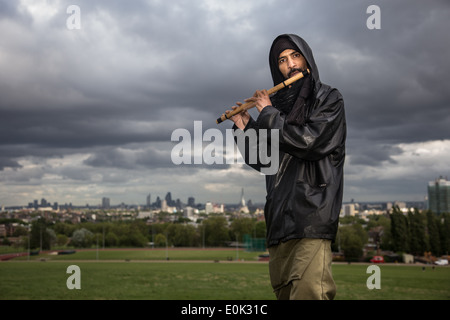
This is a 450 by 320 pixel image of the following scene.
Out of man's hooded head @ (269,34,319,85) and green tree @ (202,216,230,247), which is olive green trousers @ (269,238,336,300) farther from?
green tree @ (202,216,230,247)

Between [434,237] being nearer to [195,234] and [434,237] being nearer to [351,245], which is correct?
[351,245]

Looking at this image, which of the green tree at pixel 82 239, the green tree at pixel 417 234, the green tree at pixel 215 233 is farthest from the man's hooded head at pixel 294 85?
the green tree at pixel 82 239

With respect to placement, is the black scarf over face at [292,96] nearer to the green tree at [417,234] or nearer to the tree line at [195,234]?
the tree line at [195,234]

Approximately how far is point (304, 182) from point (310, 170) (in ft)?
0.44

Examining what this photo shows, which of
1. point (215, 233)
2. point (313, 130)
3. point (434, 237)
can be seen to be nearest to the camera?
point (313, 130)

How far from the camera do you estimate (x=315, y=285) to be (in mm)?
3490

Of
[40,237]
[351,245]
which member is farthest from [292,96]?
[40,237]

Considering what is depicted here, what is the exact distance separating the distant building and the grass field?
78.8 metres

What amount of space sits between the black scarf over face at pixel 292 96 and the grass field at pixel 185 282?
36125 millimetres

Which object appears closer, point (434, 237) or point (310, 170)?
point (310, 170)

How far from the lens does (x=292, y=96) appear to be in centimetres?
415

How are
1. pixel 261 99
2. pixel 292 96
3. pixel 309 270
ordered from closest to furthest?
pixel 309 270, pixel 261 99, pixel 292 96

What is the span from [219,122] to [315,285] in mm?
1880

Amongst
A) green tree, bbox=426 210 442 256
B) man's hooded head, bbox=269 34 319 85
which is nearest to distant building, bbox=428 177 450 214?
green tree, bbox=426 210 442 256
